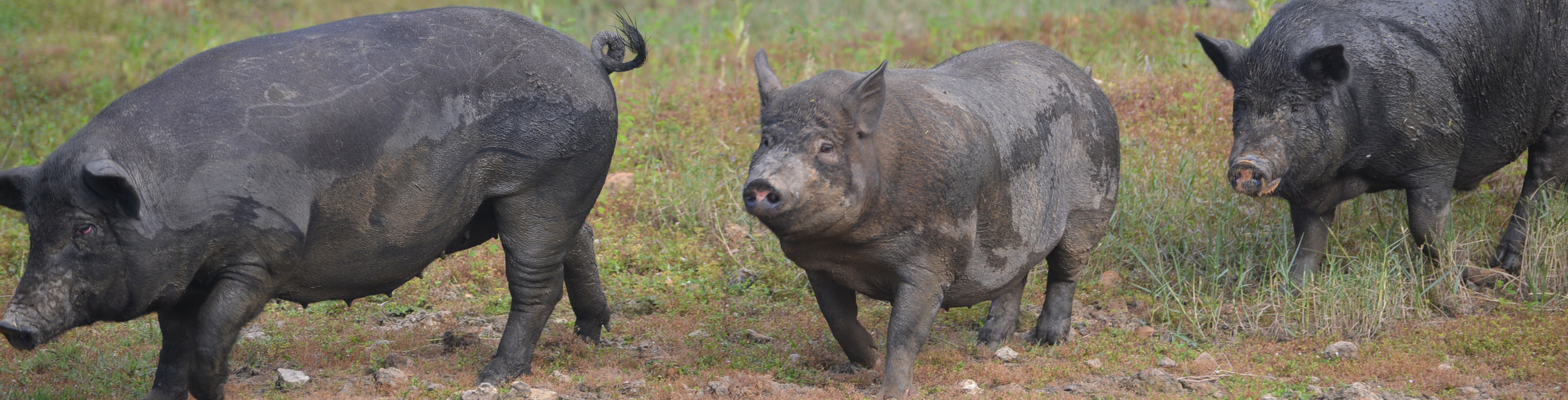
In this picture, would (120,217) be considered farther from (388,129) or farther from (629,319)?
(629,319)

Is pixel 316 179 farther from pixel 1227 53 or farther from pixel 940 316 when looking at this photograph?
pixel 1227 53

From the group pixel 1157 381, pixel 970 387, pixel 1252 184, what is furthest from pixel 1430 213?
pixel 970 387

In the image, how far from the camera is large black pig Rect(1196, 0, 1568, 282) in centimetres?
543

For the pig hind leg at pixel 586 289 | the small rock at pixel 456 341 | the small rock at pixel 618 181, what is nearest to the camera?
the pig hind leg at pixel 586 289

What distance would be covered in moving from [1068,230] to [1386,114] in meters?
1.58

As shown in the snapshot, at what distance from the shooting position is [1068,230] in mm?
5426

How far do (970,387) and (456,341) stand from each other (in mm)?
2522

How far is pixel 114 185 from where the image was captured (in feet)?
12.6

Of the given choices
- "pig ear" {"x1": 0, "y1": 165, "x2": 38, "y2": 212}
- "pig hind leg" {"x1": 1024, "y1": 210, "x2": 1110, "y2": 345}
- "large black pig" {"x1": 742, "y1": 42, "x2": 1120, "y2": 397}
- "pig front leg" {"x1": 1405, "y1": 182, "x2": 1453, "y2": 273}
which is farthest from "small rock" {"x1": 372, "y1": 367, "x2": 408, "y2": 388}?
"pig front leg" {"x1": 1405, "y1": 182, "x2": 1453, "y2": 273}

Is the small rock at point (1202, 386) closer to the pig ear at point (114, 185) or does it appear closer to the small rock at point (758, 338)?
the small rock at point (758, 338)

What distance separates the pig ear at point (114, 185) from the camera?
3.77 m

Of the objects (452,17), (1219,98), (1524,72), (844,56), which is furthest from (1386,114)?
(844,56)

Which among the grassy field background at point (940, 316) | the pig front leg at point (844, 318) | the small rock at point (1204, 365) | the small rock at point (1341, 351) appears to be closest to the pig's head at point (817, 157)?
the pig front leg at point (844, 318)

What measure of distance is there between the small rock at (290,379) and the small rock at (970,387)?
2.73 metres
